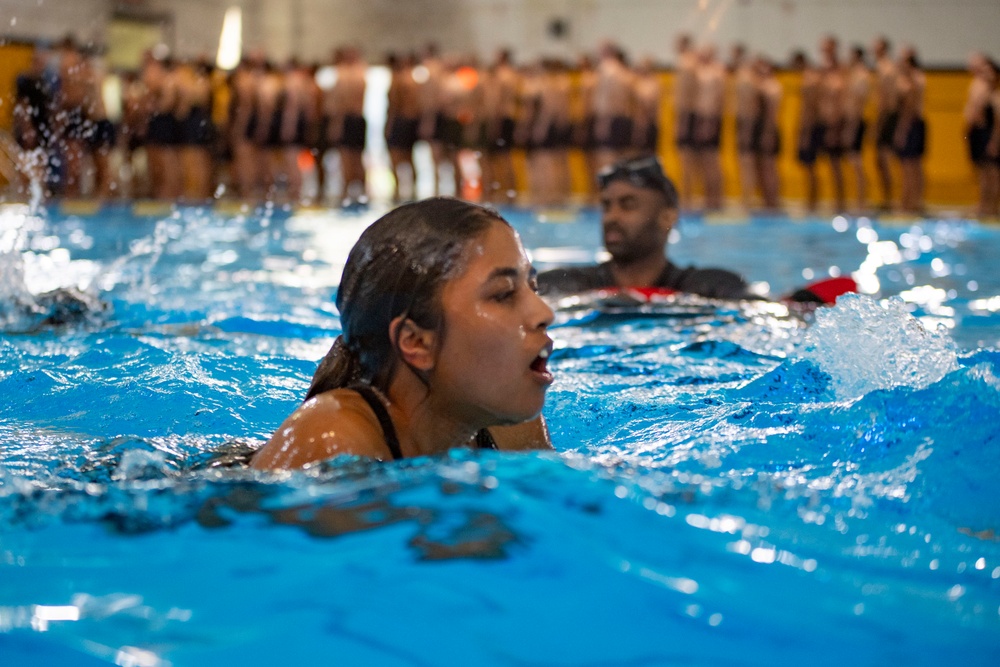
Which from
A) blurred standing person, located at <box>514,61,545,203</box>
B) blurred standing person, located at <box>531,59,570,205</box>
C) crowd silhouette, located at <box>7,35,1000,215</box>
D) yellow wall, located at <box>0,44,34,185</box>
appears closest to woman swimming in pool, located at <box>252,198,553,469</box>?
crowd silhouette, located at <box>7,35,1000,215</box>

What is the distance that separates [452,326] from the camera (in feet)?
8.15

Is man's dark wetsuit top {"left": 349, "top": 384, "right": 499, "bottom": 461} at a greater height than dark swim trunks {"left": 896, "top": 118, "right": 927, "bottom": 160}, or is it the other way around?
dark swim trunks {"left": 896, "top": 118, "right": 927, "bottom": 160}

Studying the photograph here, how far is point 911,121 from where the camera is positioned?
14375mm

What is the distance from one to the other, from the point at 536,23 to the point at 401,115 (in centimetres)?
577

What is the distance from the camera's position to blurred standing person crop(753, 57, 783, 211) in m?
14.9

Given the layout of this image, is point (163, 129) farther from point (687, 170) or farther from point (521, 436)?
point (521, 436)

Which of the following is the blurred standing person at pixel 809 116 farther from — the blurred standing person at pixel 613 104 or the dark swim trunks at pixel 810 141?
the blurred standing person at pixel 613 104

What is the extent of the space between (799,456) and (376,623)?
1.68 meters

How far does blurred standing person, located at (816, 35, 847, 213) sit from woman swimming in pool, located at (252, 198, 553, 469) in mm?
13148

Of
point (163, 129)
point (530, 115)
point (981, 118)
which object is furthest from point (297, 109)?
point (981, 118)

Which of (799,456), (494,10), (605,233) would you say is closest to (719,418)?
(799,456)

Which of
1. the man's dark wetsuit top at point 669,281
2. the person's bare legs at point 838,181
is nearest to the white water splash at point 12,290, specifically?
the man's dark wetsuit top at point 669,281

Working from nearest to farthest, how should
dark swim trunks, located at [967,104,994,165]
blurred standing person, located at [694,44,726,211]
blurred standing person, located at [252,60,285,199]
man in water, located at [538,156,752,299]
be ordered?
man in water, located at [538,156,752,299] → dark swim trunks, located at [967,104,994,165] → blurred standing person, located at [694,44,726,211] → blurred standing person, located at [252,60,285,199]

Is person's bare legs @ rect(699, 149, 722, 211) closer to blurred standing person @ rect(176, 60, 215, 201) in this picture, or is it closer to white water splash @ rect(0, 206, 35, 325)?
blurred standing person @ rect(176, 60, 215, 201)
